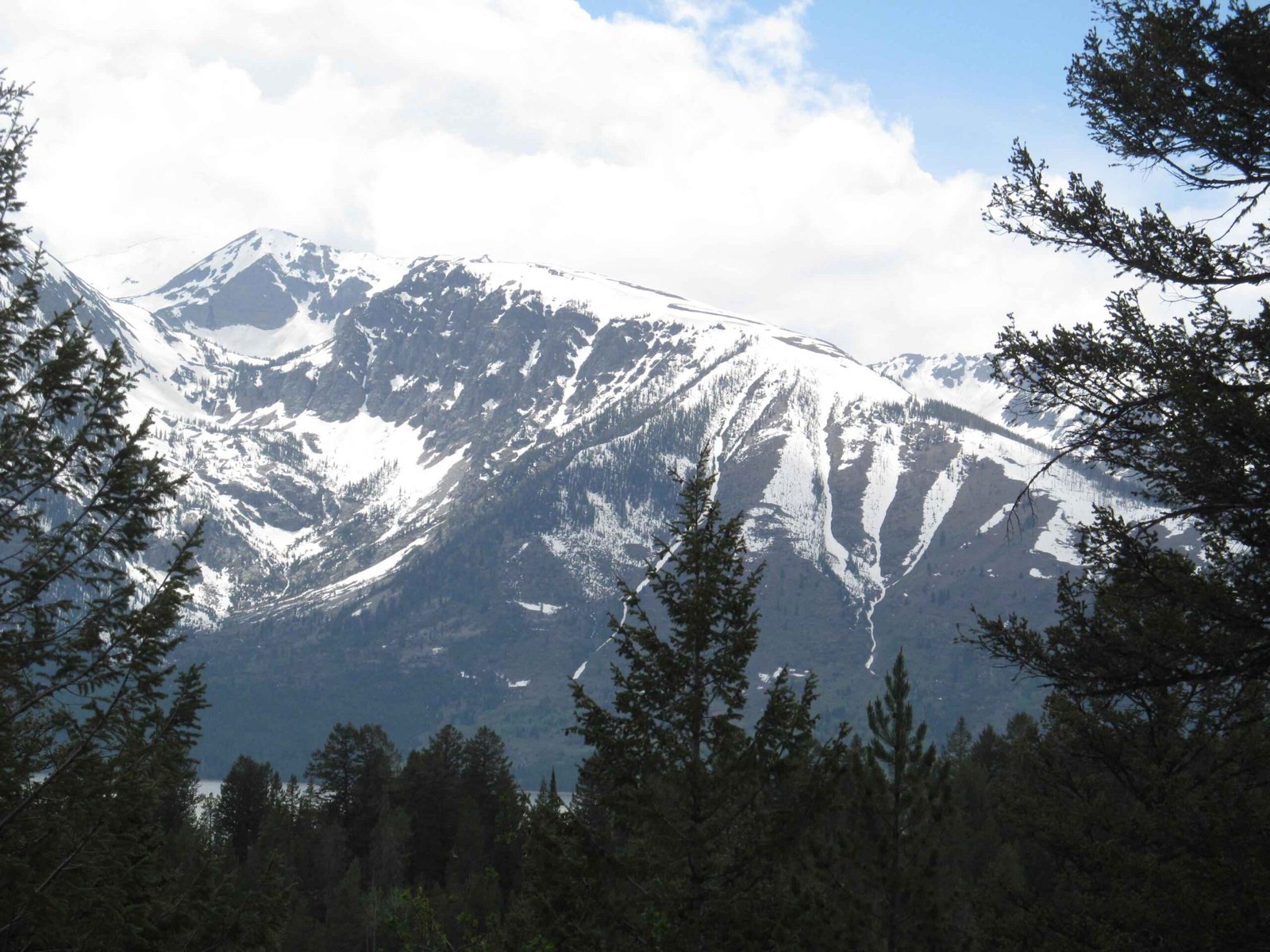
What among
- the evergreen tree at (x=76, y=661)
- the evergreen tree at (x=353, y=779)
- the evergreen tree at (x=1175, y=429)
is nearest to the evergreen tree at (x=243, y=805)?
the evergreen tree at (x=353, y=779)

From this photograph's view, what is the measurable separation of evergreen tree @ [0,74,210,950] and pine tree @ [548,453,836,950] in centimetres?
773

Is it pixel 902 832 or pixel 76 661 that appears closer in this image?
pixel 76 661

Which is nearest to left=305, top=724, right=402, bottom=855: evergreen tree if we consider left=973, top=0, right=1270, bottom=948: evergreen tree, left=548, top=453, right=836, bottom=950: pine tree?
left=548, top=453, right=836, bottom=950: pine tree

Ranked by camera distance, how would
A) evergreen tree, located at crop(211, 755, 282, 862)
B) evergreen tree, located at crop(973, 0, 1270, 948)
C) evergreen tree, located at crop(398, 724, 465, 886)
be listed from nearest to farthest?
evergreen tree, located at crop(973, 0, 1270, 948) → evergreen tree, located at crop(398, 724, 465, 886) → evergreen tree, located at crop(211, 755, 282, 862)

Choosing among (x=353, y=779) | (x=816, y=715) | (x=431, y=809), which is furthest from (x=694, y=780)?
(x=353, y=779)

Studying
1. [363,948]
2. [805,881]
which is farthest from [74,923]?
[363,948]

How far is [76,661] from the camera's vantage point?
17.4 metres

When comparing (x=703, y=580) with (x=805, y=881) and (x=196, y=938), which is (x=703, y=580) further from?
(x=196, y=938)

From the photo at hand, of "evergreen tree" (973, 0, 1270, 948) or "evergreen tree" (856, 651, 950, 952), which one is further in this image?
"evergreen tree" (856, 651, 950, 952)

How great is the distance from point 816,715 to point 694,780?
2616mm

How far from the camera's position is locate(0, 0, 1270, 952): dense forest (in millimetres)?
14773

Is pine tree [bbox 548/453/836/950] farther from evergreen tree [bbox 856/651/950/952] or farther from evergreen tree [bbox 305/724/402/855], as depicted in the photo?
evergreen tree [bbox 305/724/402/855]

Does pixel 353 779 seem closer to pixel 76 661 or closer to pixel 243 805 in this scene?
pixel 243 805

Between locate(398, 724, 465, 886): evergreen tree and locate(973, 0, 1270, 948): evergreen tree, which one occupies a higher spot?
locate(398, 724, 465, 886): evergreen tree
